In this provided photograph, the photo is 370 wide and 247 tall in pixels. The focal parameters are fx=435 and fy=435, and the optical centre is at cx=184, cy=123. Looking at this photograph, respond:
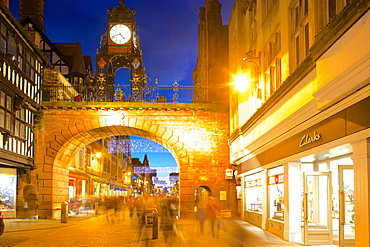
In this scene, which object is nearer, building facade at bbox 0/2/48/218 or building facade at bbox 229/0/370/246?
building facade at bbox 229/0/370/246

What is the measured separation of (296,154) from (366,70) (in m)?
5.71

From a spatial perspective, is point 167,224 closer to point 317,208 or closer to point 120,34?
point 317,208

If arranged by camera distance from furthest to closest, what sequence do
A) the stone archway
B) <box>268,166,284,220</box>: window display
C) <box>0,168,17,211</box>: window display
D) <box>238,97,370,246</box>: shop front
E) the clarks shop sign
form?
the stone archway → <box>0,168,17,211</box>: window display → <box>268,166,284,220</box>: window display → the clarks shop sign → <box>238,97,370,246</box>: shop front

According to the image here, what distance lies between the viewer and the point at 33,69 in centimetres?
2538

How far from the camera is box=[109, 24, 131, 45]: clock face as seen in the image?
29.0 meters

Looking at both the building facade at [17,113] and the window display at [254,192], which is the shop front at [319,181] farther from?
the building facade at [17,113]

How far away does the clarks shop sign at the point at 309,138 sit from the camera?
36.2 ft

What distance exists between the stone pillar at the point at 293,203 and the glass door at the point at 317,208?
450 millimetres

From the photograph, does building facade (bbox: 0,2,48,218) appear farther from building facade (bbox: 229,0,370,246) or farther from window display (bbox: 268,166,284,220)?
window display (bbox: 268,166,284,220)

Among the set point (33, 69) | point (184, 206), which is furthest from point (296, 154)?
point (33, 69)

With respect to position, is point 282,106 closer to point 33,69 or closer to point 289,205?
point 289,205

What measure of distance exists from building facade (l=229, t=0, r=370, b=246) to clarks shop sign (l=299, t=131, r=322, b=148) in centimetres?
4

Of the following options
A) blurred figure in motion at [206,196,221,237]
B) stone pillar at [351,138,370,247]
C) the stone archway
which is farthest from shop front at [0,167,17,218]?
stone pillar at [351,138,370,247]

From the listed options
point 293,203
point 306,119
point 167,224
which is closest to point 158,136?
point 167,224
